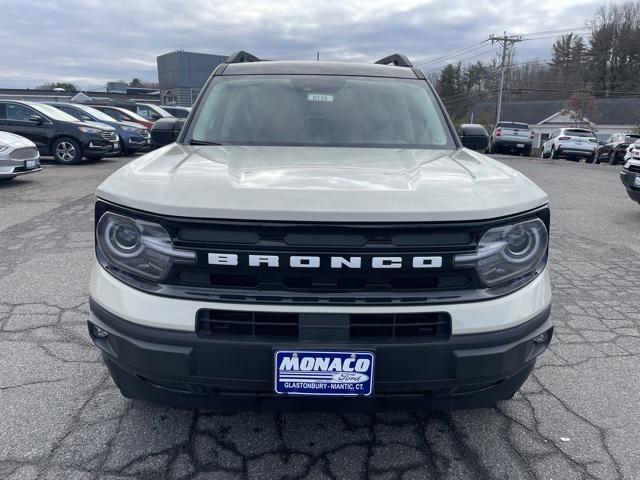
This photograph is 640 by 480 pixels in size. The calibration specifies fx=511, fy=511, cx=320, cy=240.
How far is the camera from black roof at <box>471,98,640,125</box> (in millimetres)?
52156

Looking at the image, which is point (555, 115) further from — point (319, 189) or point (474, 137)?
point (319, 189)

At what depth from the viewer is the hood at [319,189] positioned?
5.97ft

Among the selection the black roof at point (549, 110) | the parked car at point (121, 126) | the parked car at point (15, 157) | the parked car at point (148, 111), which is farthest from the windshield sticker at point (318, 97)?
the black roof at point (549, 110)

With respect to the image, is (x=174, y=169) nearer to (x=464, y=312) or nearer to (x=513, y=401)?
(x=464, y=312)

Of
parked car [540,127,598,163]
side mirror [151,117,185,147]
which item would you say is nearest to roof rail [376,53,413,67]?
side mirror [151,117,185,147]

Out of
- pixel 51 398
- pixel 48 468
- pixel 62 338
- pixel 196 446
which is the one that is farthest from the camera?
pixel 62 338

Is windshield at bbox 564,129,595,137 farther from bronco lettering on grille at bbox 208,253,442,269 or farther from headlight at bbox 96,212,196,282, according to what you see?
headlight at bbox 96,212,196,282

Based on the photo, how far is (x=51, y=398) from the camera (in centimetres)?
273

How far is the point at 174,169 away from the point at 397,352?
4.06 feet

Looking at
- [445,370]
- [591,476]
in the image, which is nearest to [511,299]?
[445,370]

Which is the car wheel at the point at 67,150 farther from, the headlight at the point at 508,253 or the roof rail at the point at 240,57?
the headlight at the point at 508,253

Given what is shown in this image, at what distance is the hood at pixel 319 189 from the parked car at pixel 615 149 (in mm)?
21854

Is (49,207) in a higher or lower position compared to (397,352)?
lower

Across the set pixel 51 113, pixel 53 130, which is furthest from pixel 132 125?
pixel 53 130
